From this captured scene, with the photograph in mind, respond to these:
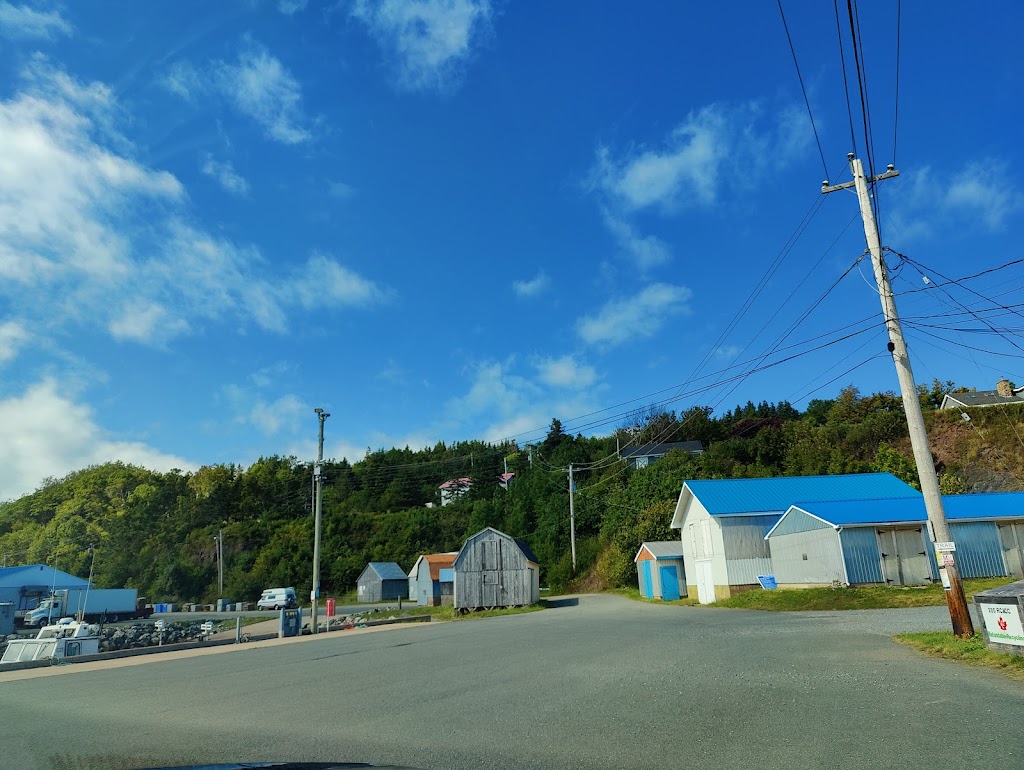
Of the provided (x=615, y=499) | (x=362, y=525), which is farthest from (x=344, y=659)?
(x=362, y=525)

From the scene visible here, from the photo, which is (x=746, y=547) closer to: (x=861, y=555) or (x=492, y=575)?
(x=861, y=555)

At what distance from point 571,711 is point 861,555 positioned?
24.5 meters

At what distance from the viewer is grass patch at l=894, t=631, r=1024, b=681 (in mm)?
9453

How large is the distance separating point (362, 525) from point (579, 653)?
84190mm

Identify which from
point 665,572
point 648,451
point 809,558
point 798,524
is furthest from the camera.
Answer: point 648,451

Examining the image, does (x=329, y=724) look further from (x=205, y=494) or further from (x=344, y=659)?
(x=205, y=494)

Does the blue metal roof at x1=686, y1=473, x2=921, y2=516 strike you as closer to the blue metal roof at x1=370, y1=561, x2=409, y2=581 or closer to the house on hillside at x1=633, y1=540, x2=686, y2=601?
the house on hillside at x1=633, y1=540, x2=686, y2=601

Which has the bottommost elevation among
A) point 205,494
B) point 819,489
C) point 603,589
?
point 603,589

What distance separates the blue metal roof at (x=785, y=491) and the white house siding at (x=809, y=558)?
2.50 meters

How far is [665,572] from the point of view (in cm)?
4041

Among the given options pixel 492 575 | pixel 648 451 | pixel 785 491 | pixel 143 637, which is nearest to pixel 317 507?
pixel 143 637

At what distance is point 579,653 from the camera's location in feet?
47.0

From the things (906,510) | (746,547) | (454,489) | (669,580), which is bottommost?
(669,580)

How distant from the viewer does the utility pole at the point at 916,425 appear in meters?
12.2
